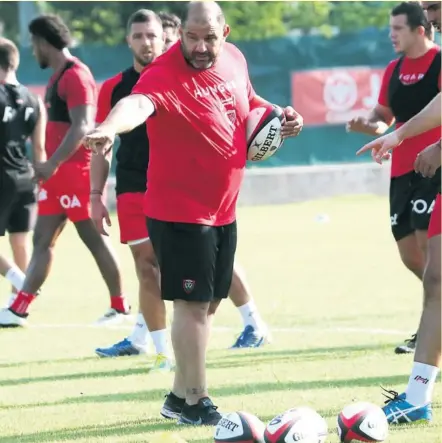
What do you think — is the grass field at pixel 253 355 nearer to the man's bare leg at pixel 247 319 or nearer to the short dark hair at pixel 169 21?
the man's bare leg at pixel 247 319

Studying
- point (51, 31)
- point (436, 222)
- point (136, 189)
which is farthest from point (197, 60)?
point (51, 31)

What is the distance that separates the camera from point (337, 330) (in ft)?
33.2

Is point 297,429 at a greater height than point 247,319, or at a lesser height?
greater

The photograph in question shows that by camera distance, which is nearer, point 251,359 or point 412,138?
point 251,359

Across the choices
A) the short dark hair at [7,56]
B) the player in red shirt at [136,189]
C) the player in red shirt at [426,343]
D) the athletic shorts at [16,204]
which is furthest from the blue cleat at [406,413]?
the short dark hair at [7,56]

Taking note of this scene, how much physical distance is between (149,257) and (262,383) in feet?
4.65

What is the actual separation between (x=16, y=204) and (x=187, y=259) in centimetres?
514

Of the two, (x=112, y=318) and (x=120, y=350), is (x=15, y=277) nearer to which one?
(x=112, y=318)

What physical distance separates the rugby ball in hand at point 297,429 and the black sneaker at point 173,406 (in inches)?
37.1

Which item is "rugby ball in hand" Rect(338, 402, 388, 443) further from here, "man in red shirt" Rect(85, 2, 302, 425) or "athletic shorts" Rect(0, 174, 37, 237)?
"athletic shorts" Rect(0, 174, 37, 237)

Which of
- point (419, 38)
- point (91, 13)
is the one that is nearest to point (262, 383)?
point (419, 38)

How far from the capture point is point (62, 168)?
1089 cm

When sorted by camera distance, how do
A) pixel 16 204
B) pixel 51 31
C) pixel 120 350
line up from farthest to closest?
pixel 16 204
pixel 51 31
pixel 120 350

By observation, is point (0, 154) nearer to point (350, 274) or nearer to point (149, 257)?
point (149, 257)
